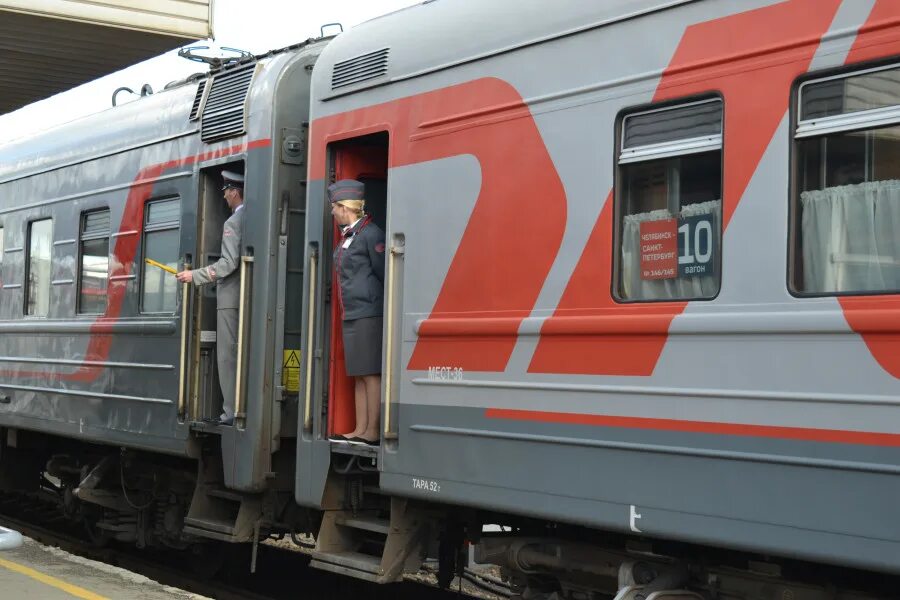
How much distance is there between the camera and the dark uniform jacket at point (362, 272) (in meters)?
7.03

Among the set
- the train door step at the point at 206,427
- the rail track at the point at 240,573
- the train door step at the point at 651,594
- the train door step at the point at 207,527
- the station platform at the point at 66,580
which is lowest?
the rail track at the point at 240,573

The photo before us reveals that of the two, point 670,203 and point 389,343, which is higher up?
point 670,203

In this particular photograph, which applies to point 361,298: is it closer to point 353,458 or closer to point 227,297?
point 353,458

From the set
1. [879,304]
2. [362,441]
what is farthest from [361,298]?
[879,304]

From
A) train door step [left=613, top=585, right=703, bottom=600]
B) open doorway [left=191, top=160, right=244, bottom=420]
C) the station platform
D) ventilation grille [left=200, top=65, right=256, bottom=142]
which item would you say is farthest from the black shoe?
ventilation grille [left=200, top=65, right=256, bottom=142]

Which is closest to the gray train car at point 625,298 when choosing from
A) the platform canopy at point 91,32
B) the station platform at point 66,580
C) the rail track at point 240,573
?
the station platform at point 66,580

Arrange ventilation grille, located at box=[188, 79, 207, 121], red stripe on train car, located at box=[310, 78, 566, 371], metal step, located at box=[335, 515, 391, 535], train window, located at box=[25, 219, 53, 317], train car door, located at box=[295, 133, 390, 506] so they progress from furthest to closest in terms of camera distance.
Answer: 1. train window, located at box=[25, 219, 53, 317]
2. ventilation grille, located at box=[188, 79, 207, 121]
3. train car door, located at box=[295, 133, 390, 506]
4. metal step, located at box=[335, 515, 391, 535]
5. red stripe on train car, located at box=[310, 78, 566, 371]

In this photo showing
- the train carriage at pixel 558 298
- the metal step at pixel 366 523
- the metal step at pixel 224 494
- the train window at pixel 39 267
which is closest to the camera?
→ the train carriage at pixel 558 298

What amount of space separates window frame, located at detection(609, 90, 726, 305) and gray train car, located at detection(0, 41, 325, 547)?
3043mm

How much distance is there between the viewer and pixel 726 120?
199 inches

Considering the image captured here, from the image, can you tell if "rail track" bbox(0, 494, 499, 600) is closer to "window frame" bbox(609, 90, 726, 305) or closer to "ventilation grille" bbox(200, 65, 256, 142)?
"ventilation grille" bbox(200, 65, 256, 142)

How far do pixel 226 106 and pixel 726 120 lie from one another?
4.41m

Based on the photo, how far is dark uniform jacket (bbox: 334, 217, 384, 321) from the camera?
703 cm

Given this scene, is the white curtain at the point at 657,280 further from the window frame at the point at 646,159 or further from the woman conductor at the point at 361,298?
the woman conductor at the point at 361,298
